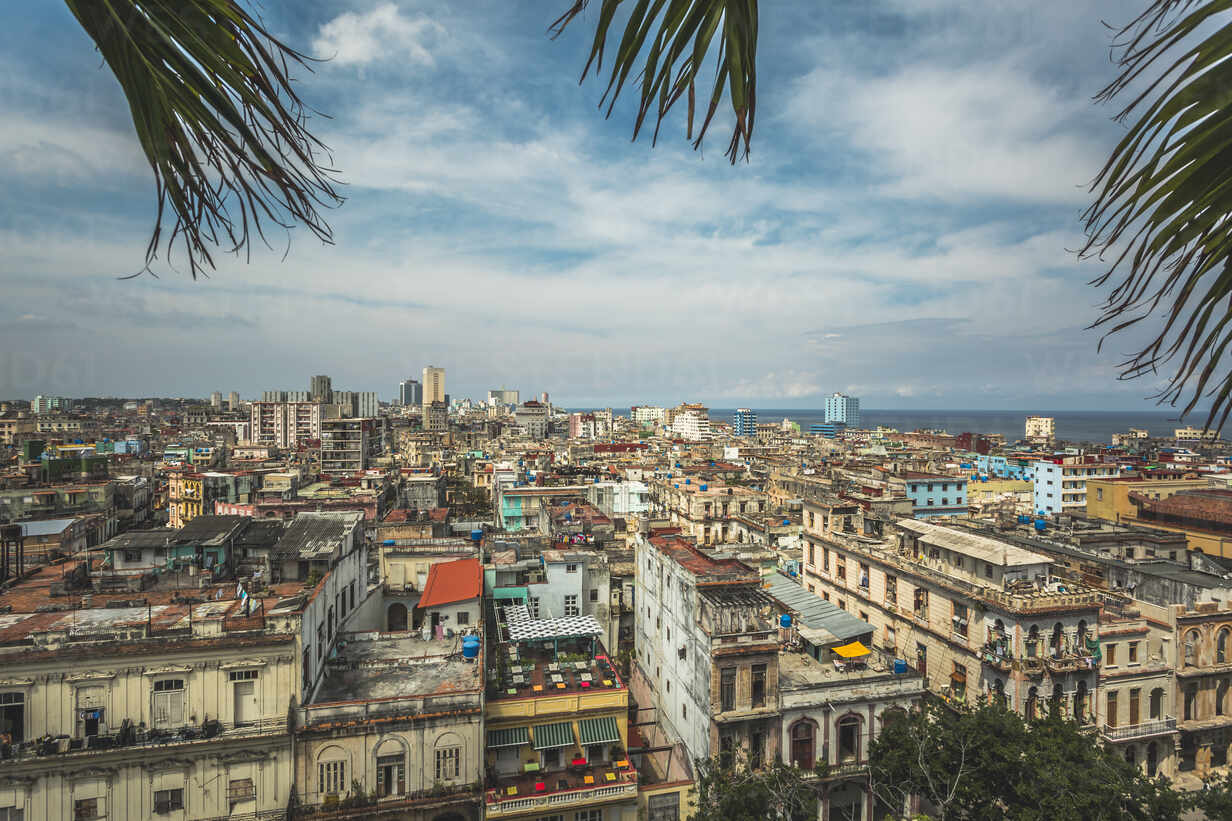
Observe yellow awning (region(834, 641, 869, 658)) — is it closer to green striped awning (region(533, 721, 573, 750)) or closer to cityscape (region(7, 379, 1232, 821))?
cityscape (region(7, 379, 1232, 821))

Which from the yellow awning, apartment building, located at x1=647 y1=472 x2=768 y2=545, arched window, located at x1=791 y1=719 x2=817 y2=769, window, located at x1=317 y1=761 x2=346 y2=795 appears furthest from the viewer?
apartment building, located at x1=647 y1=472 x2=768 y2=545

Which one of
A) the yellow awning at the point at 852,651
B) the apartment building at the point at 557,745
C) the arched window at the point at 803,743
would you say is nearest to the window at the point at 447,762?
the apartment building at the point at 557,745

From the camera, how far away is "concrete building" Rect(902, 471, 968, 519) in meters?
59.0

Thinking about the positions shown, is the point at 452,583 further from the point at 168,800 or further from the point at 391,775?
the point at 168,800

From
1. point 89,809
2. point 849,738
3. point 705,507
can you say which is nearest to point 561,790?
point 849,738

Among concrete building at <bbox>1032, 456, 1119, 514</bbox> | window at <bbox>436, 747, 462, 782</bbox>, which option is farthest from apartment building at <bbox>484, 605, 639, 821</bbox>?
concrete building at <bbox>1032, 456, 1119, 514</bbox>

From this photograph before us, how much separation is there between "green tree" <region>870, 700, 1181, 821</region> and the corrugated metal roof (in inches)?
255

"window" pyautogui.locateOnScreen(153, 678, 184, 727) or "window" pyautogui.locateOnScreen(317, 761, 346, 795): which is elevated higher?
"window" pyautogui.locateOnScreen(153, 678, 184, 727)

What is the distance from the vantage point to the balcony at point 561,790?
63.3ft

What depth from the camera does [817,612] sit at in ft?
100

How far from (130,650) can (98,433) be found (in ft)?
472

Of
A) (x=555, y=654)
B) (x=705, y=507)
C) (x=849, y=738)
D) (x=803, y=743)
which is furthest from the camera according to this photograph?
(x=705, y=507)

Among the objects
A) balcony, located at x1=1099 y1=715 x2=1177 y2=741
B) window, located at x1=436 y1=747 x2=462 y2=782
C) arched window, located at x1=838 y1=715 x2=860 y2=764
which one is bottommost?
balcony, located at x1=1099 y1=715 x2=1177 y2=741

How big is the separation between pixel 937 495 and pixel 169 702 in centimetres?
5988
